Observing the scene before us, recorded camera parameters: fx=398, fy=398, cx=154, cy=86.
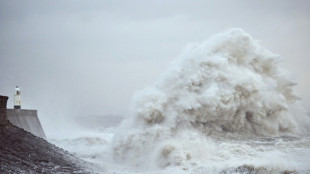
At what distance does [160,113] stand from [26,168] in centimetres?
580

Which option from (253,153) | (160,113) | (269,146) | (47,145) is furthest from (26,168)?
(269,146)

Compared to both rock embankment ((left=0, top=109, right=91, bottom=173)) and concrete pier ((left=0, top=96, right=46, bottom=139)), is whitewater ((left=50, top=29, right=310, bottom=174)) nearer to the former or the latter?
rock embankment ((left=0, top=109, right=91, bottom=173))

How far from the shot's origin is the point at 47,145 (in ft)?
39.4

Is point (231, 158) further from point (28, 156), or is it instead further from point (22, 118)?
point (22, 118)

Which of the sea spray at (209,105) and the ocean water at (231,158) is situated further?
the sea spray at (209,105)

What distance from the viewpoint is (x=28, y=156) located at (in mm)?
9891

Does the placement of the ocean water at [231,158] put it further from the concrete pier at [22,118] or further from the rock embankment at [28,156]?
the concrete pier at [22,118]

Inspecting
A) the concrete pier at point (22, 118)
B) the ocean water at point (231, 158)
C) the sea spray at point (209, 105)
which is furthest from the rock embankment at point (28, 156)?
the sea spray at point (209, 105)

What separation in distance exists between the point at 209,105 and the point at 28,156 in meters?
6.53

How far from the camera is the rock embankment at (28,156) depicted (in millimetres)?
8961

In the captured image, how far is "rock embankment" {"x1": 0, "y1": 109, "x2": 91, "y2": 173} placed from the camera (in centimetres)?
896

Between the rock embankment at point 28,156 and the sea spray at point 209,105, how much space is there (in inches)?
101

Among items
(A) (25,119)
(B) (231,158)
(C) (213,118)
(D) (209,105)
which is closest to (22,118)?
(A) (25,119)

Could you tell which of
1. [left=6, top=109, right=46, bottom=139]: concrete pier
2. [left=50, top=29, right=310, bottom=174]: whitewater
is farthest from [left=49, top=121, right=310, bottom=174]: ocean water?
[left=6, top=109, right=46, bottom=139]: concrete pier
